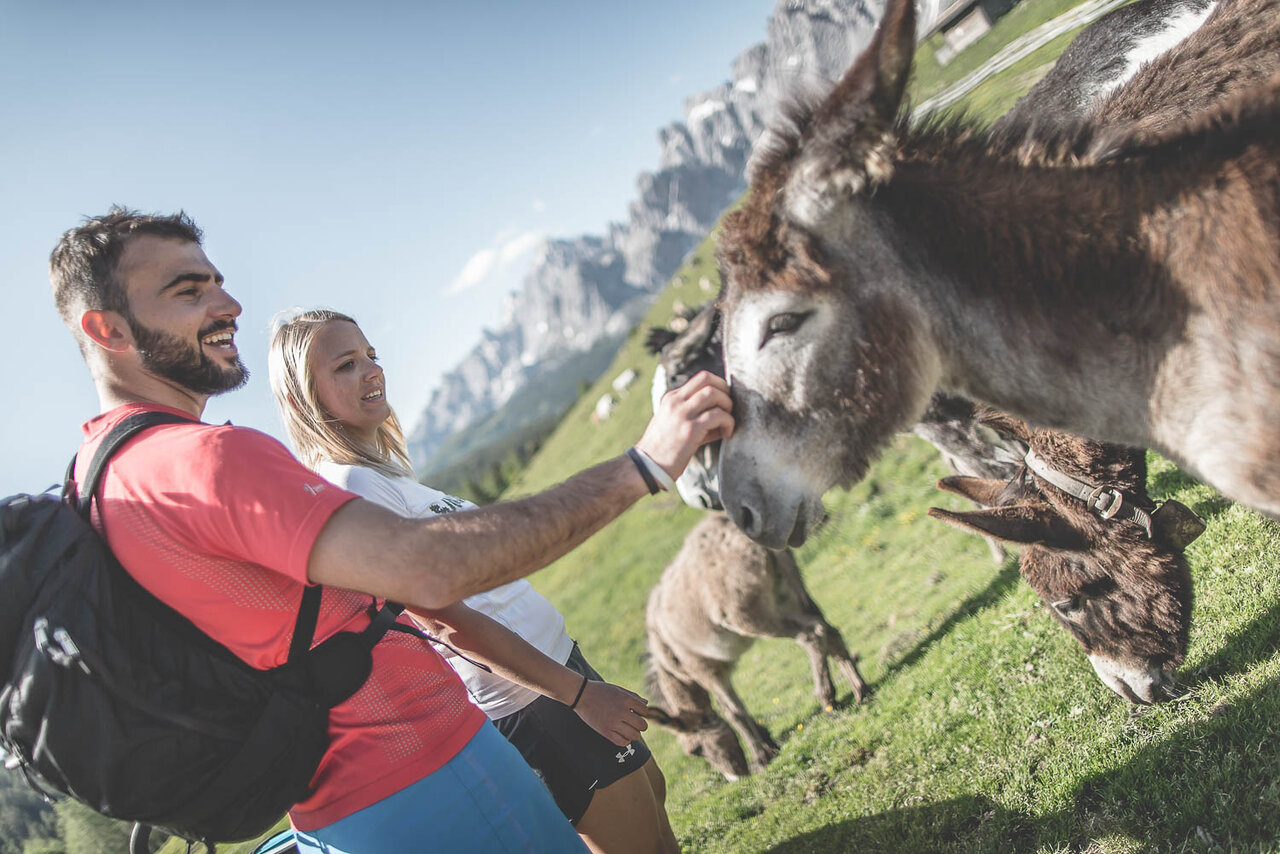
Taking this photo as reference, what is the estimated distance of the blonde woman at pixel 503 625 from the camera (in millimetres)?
3535

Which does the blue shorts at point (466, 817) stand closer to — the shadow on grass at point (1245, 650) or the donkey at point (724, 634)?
the shadow on grass at point (1245, 650)

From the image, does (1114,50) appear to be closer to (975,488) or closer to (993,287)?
(975,488)

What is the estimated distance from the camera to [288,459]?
207 cm

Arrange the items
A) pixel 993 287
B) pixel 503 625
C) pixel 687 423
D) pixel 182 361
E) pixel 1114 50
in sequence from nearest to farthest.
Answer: pixel 993 287, pixel 687 423, pixel 182 361, pixel 503 625, pixel 1114 50

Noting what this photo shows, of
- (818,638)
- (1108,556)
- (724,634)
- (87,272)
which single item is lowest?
(818,638)

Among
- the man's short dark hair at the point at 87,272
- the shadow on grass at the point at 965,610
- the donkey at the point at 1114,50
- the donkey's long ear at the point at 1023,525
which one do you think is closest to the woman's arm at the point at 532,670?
the man's short dark hair at the point at 87,272

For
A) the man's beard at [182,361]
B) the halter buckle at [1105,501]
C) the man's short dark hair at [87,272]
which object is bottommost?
the halter buckle at [1105,501]

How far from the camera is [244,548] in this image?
1.97 meters

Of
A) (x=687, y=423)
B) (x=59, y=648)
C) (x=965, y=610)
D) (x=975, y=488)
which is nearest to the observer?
(x=59, y=648)

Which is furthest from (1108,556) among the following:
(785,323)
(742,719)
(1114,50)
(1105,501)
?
(742,719)

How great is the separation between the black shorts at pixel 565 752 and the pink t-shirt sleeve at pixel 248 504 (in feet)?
7.20

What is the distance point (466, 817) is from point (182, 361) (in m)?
1.94

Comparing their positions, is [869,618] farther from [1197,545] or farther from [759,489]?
[759,489]

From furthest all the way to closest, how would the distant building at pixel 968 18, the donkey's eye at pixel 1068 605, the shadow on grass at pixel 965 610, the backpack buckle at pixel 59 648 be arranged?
the distant building at pixel 968 18
the shadow on grass at pixel 965 610
the donkey's eye at pixel 1068 605
the backpack buckle at pixel 59 648
